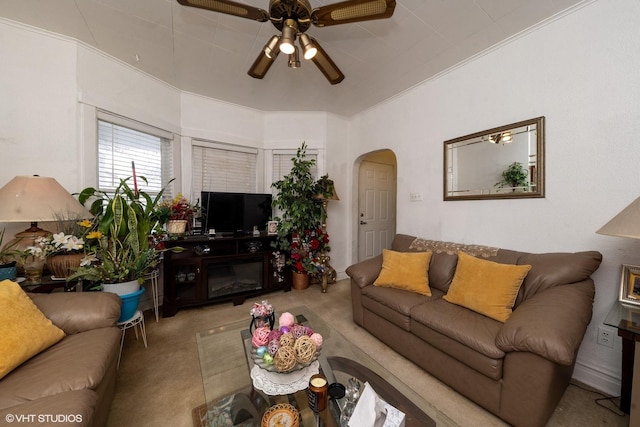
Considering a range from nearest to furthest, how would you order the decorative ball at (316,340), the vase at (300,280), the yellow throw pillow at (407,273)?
the decorative ball at (316,340) → the yellow throw pillow at (407,273) → the vase at (300,280)

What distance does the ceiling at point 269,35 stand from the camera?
71.6 inches

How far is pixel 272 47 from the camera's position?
1529 mm

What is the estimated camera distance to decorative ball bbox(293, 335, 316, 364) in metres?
1.12

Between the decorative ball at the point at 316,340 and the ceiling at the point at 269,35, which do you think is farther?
the ceiling at the point at 269,35

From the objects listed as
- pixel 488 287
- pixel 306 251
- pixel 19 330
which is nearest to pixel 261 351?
pixel 19 330

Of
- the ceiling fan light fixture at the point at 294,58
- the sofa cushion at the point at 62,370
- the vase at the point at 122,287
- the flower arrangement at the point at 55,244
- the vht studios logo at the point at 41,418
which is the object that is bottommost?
the vht studios logo at the point at 41,418

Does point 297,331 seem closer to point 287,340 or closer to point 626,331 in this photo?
point 287,340

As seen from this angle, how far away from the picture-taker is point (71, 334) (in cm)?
141

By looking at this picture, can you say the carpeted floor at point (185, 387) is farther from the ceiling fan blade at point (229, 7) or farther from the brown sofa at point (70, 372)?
the ceiling fan blade at point (229, 7)

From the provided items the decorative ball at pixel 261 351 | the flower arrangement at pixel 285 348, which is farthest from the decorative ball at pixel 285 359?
the decorative ball at pixel 261 351

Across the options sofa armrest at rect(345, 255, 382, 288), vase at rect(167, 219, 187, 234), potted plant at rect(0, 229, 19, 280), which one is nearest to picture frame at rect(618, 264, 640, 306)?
sofa armrest at rect(345, 255, 382, 288)

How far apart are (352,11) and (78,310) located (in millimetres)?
2375

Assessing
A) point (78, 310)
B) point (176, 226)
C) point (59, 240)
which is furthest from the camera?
point (176, 226)

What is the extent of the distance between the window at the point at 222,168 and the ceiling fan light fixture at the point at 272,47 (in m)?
2.21
